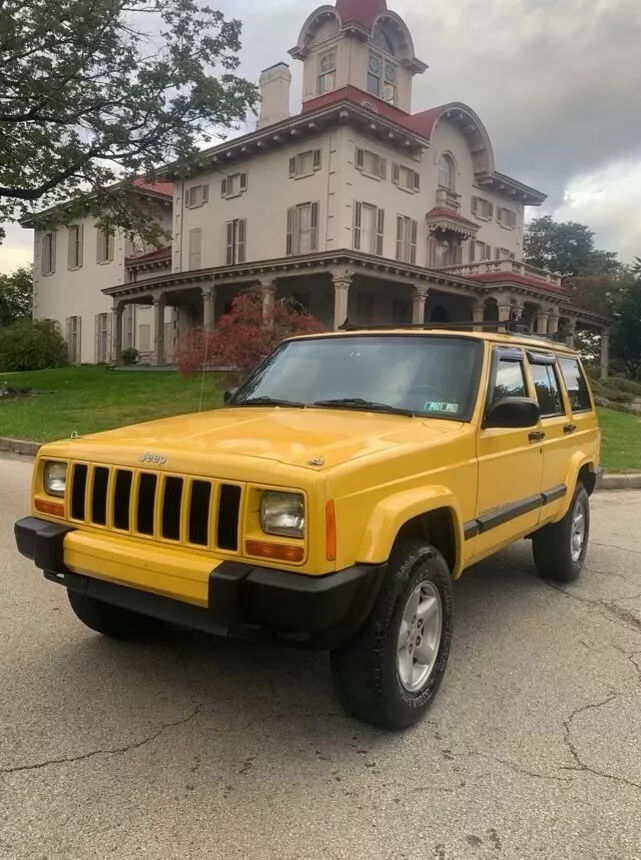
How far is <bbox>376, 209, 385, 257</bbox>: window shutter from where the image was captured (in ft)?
86.2

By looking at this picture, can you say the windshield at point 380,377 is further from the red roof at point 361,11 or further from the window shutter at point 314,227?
the red roof at point 361,11

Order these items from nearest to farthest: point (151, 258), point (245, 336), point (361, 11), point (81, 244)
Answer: point (245, 336) → point (361, 11) → point (151, 258) → point (81, 244)

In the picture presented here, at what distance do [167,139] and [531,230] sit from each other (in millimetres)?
42479

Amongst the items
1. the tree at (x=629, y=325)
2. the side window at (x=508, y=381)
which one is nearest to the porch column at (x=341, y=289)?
the tree at (x=629, y=325)

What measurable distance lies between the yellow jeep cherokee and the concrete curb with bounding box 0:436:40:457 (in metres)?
9.04

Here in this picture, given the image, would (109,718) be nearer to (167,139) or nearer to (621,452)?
(621,452)

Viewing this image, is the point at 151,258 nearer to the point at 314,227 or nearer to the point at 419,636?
the point at 314,227

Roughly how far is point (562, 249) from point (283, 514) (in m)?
57.5

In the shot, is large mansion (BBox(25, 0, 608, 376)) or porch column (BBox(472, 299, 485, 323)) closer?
large mansion (BBox(25, 0, 608, 376))

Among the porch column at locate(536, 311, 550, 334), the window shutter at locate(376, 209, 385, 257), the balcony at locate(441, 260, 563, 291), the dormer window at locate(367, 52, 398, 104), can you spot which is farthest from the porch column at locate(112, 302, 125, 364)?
the porch column at locate(536, 311, 550, 334)

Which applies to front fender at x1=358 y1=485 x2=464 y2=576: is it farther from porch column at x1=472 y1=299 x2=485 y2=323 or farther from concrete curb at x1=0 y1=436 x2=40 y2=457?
porch column at x1=472 y1=299 x2=485 y2=323

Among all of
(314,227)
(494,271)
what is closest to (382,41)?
(314,227)

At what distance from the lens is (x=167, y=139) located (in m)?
21.0

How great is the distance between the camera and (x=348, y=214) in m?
25.1
